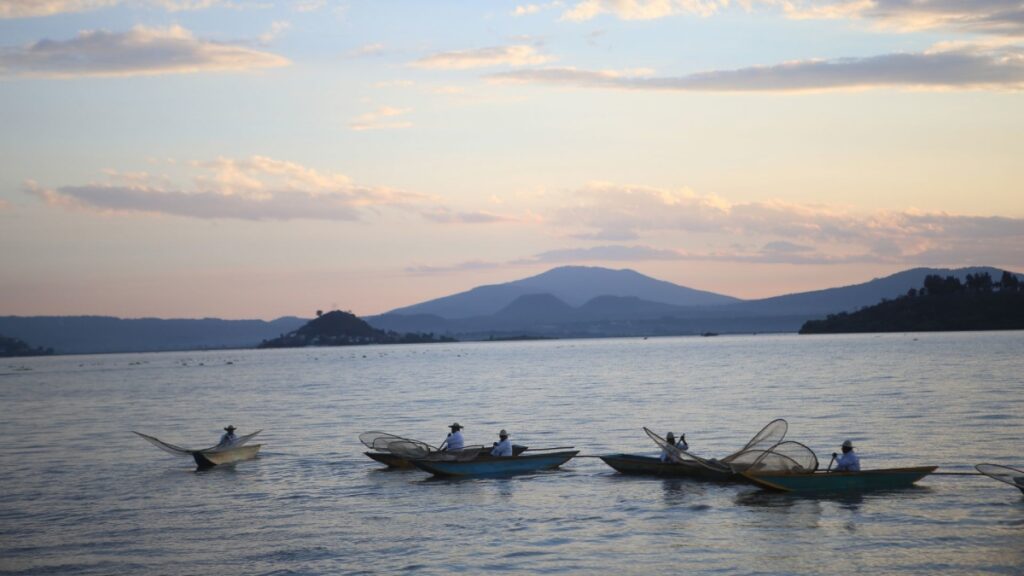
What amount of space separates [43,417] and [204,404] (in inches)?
579

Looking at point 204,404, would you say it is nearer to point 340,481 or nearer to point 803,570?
point 340,481

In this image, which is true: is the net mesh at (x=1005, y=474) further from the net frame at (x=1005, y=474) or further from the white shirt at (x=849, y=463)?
the white shirt at (x=849, y=463)

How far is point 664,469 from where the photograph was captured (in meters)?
34.6

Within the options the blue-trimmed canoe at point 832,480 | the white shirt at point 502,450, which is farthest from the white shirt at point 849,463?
the white shirt at point 502,450

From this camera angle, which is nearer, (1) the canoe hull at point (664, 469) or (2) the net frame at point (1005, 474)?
(2) the net frame at point (1005, 474)

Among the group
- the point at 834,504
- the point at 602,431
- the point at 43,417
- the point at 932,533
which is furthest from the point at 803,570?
the point at 43,417

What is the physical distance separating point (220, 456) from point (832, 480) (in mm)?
23995

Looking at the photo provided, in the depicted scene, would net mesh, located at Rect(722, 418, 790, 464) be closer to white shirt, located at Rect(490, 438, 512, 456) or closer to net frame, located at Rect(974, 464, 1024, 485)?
net frame, located at Rect(974, 464, 1024, 485)

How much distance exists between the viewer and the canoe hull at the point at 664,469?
108 ft

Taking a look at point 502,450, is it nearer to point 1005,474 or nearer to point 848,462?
point 848,462

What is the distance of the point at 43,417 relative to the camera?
7569 centimetres

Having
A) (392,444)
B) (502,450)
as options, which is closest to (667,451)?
(502,450)

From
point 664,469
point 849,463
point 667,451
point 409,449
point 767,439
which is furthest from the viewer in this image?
point 409,449

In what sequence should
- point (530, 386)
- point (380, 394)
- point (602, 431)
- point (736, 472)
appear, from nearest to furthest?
point (736, 472)
point (602, 431)
point (380, 394)
point (530, 386)
